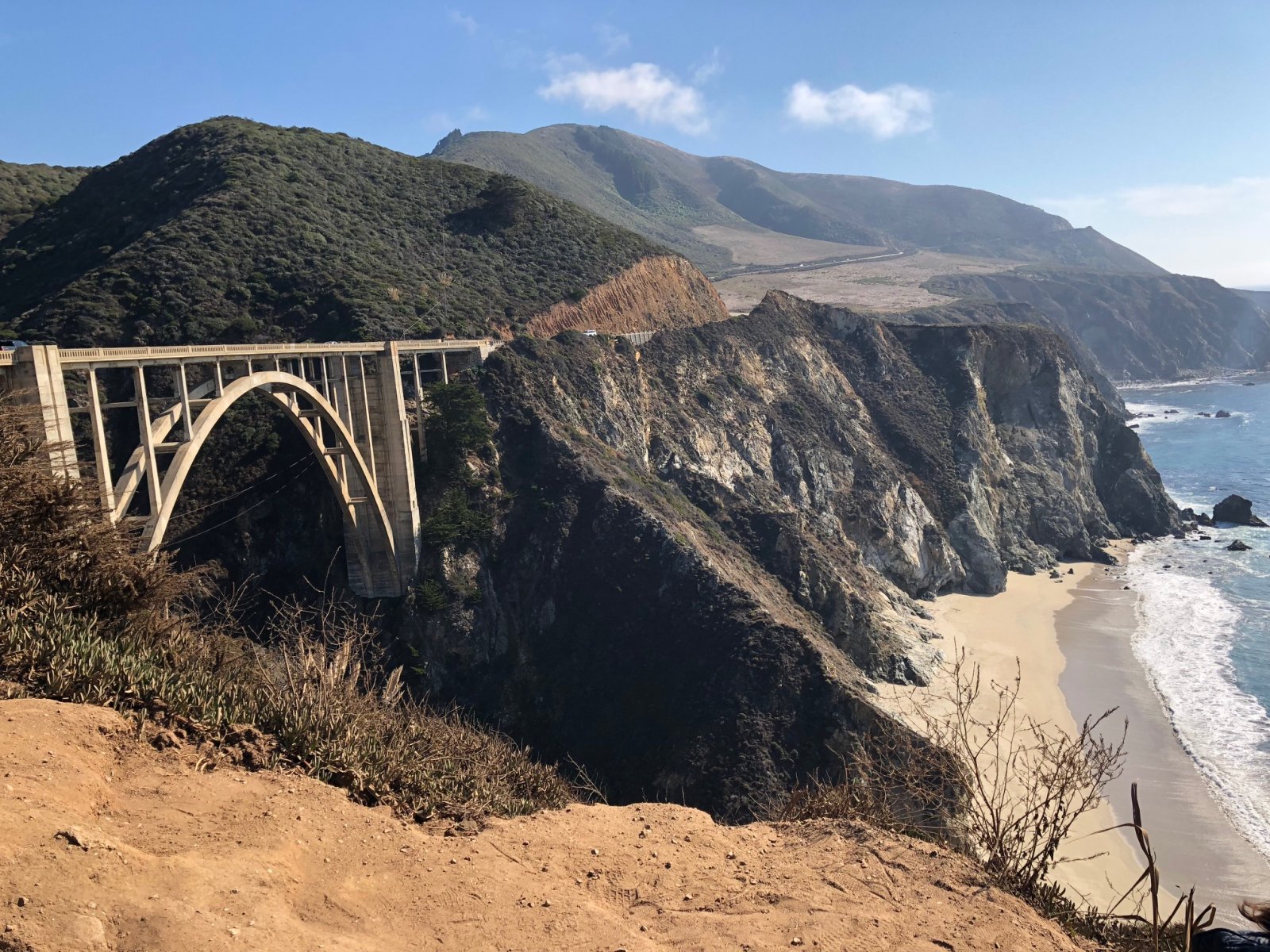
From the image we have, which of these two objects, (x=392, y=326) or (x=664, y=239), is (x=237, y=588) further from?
(x=664, y=239)

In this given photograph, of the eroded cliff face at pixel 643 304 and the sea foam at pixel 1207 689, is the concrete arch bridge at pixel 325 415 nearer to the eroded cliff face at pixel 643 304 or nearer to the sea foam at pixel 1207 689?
the eroded cliff face at pixel 643 304

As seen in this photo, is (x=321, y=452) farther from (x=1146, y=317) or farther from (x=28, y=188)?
(x=1146, y=317)

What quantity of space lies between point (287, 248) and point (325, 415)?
21439mm

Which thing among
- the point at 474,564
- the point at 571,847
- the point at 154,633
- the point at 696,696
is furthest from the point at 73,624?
the point at 474,564

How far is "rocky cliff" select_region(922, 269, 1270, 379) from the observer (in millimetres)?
151000

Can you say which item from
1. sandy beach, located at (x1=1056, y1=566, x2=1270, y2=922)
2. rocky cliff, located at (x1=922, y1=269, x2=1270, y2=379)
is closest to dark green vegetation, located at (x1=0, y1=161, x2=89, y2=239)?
sandy beach, located at (x1=1056, y1=566, x2=1270, y2=922)

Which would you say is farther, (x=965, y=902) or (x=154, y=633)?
(x=154, y=633)

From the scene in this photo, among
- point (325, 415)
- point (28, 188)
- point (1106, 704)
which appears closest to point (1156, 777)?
point (1106, 704)

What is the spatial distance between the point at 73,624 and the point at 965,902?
1002 cm

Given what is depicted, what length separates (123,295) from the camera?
3903cm

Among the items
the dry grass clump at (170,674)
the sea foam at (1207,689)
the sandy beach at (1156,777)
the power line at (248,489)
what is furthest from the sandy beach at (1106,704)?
the power line at (248,489)

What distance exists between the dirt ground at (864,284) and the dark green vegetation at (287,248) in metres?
41.1

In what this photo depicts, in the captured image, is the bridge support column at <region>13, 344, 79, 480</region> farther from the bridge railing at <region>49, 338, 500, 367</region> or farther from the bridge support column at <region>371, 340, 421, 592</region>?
the bridge support column at <region>371, 340, 421, 592</region>

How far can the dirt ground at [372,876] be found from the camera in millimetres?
5875
